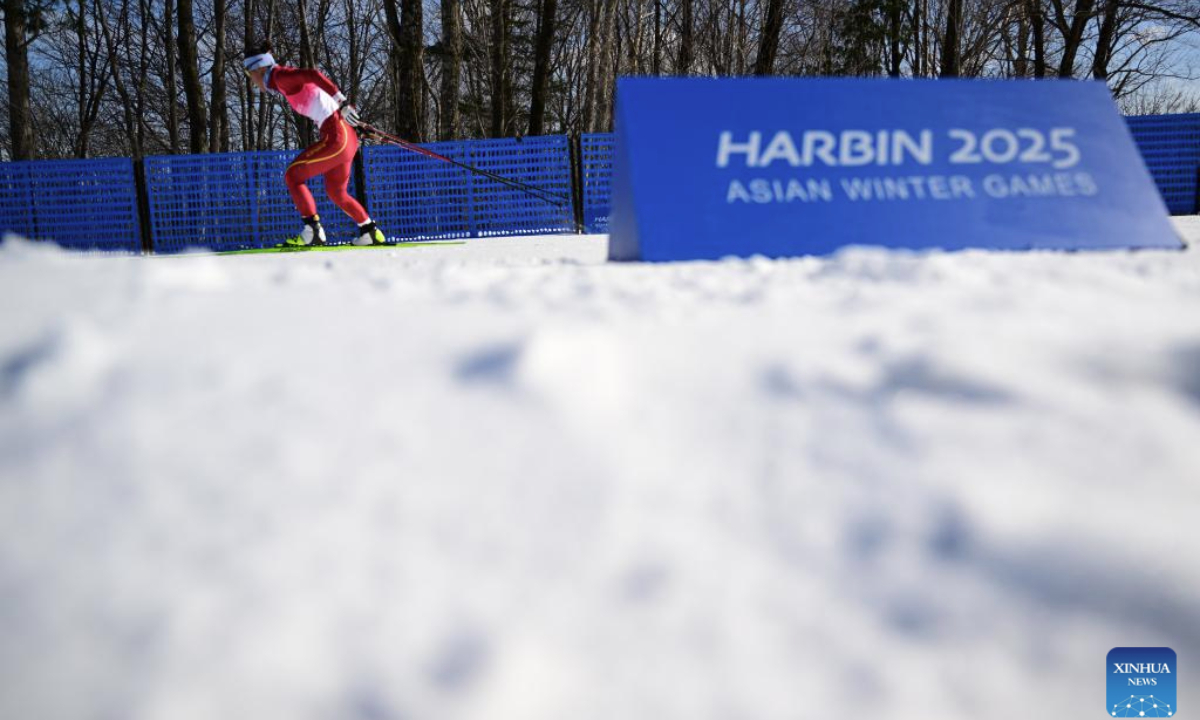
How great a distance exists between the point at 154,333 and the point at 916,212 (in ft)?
7.74

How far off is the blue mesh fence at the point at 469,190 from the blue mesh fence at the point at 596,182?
0.89ft

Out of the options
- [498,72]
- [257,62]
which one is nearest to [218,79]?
[498,72]

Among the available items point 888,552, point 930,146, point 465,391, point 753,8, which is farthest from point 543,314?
point 753,8

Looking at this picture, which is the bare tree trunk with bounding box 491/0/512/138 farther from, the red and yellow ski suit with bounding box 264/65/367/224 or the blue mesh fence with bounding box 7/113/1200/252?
the red and yellow ski suit with bounding box 264/65/367/224

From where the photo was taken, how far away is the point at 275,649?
63 cm

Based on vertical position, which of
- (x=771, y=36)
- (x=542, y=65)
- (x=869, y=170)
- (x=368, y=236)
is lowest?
(x=869, y=170)

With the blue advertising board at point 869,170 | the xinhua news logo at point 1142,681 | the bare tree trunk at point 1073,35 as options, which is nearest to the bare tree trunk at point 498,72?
the blue advertising board at point 869,170

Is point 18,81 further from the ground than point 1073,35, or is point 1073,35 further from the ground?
point 1073,35

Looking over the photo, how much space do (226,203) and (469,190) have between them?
12.5 feet

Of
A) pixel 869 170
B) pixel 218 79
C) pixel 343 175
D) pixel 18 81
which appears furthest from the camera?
pixel 218 79

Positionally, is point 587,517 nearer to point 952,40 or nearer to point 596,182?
point 596,182

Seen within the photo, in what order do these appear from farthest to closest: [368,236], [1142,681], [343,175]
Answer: [368,236], [343,175], [1142,681]

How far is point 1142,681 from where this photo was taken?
2.37ft

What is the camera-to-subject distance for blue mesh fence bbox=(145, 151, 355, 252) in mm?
10758
